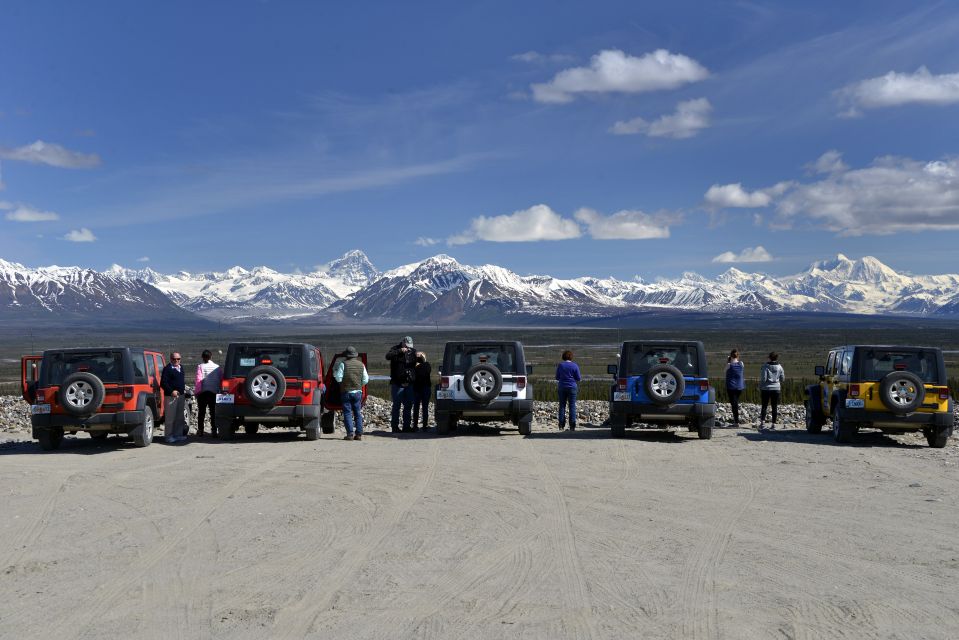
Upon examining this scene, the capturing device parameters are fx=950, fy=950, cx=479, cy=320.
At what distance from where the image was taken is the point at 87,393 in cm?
1666

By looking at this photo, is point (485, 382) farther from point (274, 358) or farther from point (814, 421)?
Result: point (814, 421)

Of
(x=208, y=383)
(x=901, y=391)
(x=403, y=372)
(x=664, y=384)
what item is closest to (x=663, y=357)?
(x=664, y=384)

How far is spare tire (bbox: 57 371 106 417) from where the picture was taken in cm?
1653

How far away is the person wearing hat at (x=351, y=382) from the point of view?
1878 cm

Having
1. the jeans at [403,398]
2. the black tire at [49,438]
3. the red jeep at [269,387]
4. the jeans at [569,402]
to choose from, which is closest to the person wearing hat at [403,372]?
the jeans at [403,398]

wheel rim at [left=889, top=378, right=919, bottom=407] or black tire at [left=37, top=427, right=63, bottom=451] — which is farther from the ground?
wheel rim at [left=889, top=378, right=919, bottom=407]

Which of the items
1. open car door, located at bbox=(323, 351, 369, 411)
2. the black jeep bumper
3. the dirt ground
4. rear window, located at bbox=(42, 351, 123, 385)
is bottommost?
the dirt ground

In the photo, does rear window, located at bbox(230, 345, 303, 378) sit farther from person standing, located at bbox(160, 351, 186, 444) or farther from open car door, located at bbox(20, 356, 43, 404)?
open car door, located at bbox(20, 356, 43, 404)

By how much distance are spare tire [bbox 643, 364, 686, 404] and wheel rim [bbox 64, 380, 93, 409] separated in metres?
10.2

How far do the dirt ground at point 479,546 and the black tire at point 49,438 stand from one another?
0.94m

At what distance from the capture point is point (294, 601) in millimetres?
7445

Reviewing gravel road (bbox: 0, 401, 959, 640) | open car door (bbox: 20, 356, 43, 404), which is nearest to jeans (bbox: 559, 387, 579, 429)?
gravel road (bbox: 0, 401, 959, 640)

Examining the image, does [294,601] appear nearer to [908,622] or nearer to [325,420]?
[908,622]

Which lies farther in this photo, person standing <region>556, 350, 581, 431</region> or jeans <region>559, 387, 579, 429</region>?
jeans <region>559, 387, 579, 429</region>
